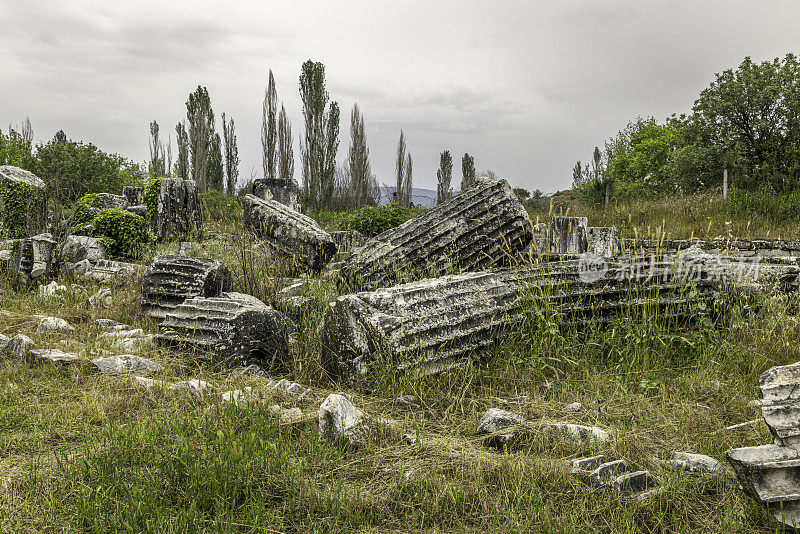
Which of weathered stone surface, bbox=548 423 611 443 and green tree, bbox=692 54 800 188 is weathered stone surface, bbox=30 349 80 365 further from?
green tree, bbox=692 54 800 188

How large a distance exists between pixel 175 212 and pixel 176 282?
5.43 m

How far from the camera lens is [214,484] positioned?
2.44m

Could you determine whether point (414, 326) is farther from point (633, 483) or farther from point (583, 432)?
point (633, 483)

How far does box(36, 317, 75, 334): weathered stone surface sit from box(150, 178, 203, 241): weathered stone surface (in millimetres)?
5309

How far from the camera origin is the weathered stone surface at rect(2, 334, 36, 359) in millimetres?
4336

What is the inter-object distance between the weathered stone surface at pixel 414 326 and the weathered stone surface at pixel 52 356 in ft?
6.67

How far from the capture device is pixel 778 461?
2.19 metres

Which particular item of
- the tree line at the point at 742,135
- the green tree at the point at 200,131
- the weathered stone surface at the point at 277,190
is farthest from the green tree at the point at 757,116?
the green tree at the point at 200,131

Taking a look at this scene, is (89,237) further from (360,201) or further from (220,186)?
(220,186)

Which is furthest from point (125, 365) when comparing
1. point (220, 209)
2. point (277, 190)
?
point (220, 209)

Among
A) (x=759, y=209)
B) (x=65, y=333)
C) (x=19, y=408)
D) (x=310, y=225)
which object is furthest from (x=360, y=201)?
(x=19, y=408)

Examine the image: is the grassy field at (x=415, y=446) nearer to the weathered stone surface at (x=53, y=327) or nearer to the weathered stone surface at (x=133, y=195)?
the weathered stone surface at (x=53, y=327)

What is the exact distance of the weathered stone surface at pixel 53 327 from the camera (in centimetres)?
512

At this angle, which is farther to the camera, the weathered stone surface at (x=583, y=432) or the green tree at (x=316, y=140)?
the green tree at (x=316, y=140)
